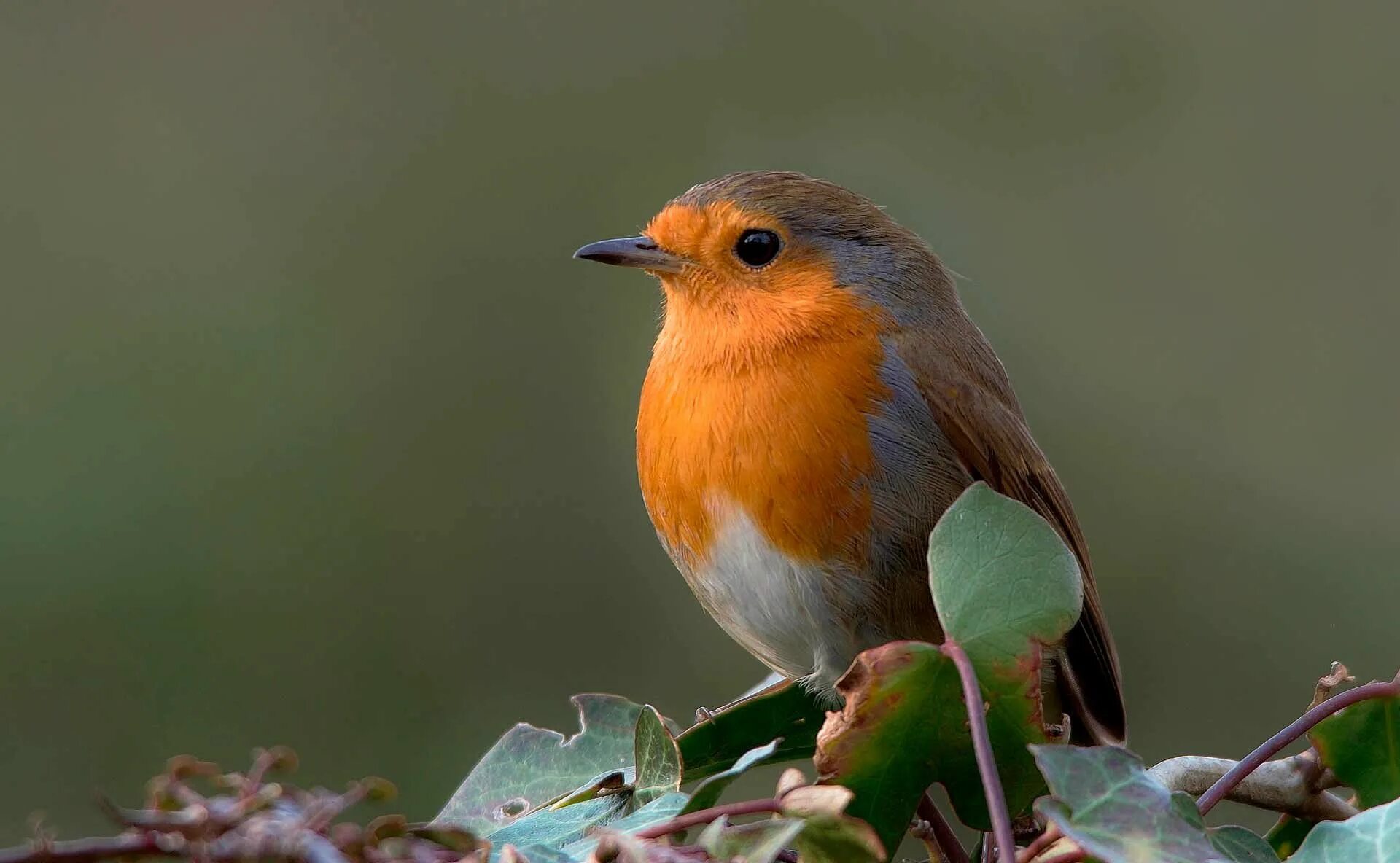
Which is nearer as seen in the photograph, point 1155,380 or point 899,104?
point 1155,380

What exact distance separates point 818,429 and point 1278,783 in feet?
4.16

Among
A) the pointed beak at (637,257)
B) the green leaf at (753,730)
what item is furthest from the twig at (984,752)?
the pointed beak at (637,257)

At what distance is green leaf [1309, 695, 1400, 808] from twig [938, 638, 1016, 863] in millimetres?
411

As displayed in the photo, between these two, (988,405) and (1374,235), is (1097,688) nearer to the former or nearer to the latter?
(988,405)

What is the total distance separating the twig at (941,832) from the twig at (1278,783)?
251mm

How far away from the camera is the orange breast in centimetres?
283

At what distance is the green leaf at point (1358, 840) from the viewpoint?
4.48ft

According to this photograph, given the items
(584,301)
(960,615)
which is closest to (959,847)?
(960,615)

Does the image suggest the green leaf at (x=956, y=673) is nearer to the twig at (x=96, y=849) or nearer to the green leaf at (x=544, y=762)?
the green leaf at (x=544, y=762)

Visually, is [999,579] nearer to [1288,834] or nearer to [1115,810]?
[1115,810]

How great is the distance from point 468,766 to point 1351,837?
14.4 feet

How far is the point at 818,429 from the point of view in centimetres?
288

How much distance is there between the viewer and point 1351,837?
1.39 metres

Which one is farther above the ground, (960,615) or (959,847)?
(960,615)
